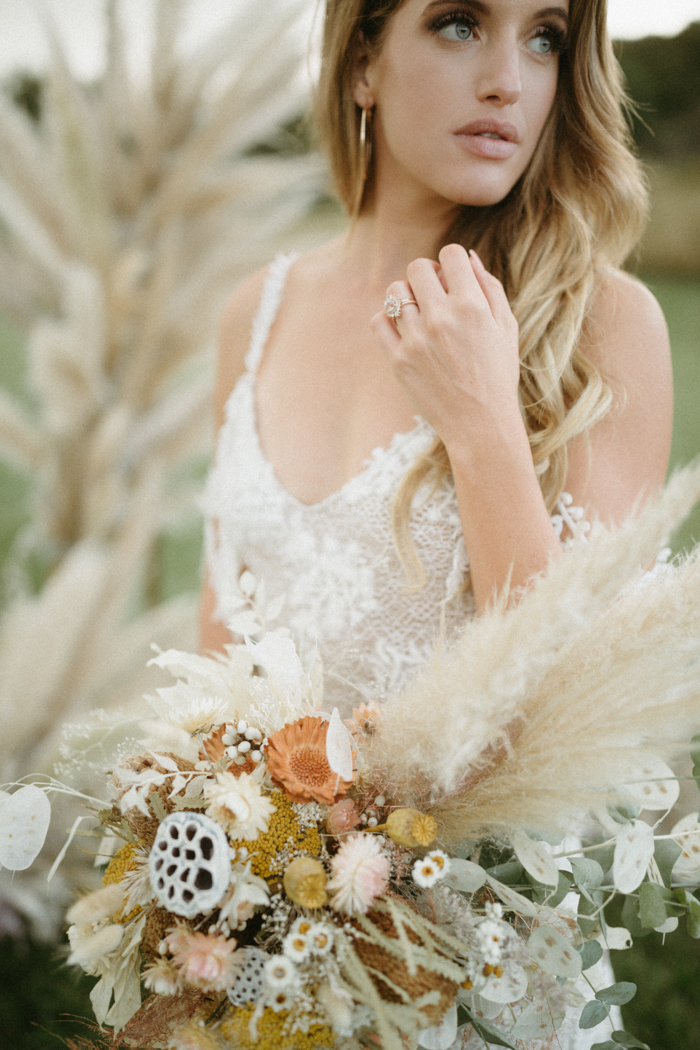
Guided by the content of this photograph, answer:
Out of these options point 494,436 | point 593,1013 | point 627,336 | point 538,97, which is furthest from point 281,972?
point 538,97

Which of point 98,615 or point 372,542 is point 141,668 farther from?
point 372,542

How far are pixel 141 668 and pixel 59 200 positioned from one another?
3.77 feet

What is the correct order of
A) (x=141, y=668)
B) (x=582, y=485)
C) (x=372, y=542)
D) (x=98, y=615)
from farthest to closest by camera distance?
(x=141, y=668) < (x=98, y=615) < (x=372, y=542) < (x=582, y=485)

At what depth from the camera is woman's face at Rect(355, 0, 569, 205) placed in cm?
105

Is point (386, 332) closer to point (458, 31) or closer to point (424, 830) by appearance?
point (458, 31)

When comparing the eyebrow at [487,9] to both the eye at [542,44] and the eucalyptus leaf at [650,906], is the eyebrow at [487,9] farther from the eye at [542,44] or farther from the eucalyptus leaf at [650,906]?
the eucalyptus leaf at [650,906]

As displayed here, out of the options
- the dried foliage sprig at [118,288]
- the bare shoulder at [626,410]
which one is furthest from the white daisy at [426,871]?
the dried foliage sprig at [118,288]

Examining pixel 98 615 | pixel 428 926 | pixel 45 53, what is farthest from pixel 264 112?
pixel 428 926

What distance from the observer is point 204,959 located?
1.85ft

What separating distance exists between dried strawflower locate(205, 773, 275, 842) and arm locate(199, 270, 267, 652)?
93 cm

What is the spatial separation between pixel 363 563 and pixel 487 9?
0.76 metres

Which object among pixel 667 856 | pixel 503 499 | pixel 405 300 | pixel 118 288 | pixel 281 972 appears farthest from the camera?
pixel 118 288

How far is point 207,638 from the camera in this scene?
5.08 ft

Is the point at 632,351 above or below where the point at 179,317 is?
below
